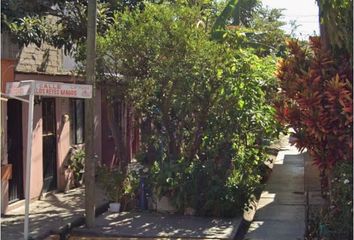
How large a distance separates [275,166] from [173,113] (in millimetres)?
7803

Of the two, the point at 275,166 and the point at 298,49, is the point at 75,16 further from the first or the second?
the point at 275,166

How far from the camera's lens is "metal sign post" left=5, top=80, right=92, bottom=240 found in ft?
22.4

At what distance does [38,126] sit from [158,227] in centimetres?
330

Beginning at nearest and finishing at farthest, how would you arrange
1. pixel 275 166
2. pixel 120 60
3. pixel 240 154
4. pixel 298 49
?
1. pixel 298 49
2. pixel 120 60
3. pixel 240 154
4. pixel 275 166

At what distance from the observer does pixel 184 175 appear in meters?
8.73

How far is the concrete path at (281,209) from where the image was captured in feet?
26.2

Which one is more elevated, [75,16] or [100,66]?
[75,16]

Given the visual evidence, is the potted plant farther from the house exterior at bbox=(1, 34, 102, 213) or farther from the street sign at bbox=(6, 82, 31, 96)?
the street sign at bbox=(6, 82, 31, 96)

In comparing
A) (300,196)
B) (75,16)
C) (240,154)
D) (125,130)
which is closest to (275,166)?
(300,196)

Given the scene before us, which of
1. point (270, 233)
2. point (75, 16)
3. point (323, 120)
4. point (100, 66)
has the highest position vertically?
point (75, 16)

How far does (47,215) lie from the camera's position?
8.95 m

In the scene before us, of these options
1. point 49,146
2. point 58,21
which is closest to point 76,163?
point 49,146

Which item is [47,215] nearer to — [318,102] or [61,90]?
[61,90]

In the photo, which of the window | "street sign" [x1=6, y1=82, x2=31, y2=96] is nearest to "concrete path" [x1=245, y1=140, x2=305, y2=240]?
"street sign" [x1=6, y1=82, x2=31, y2=96]
